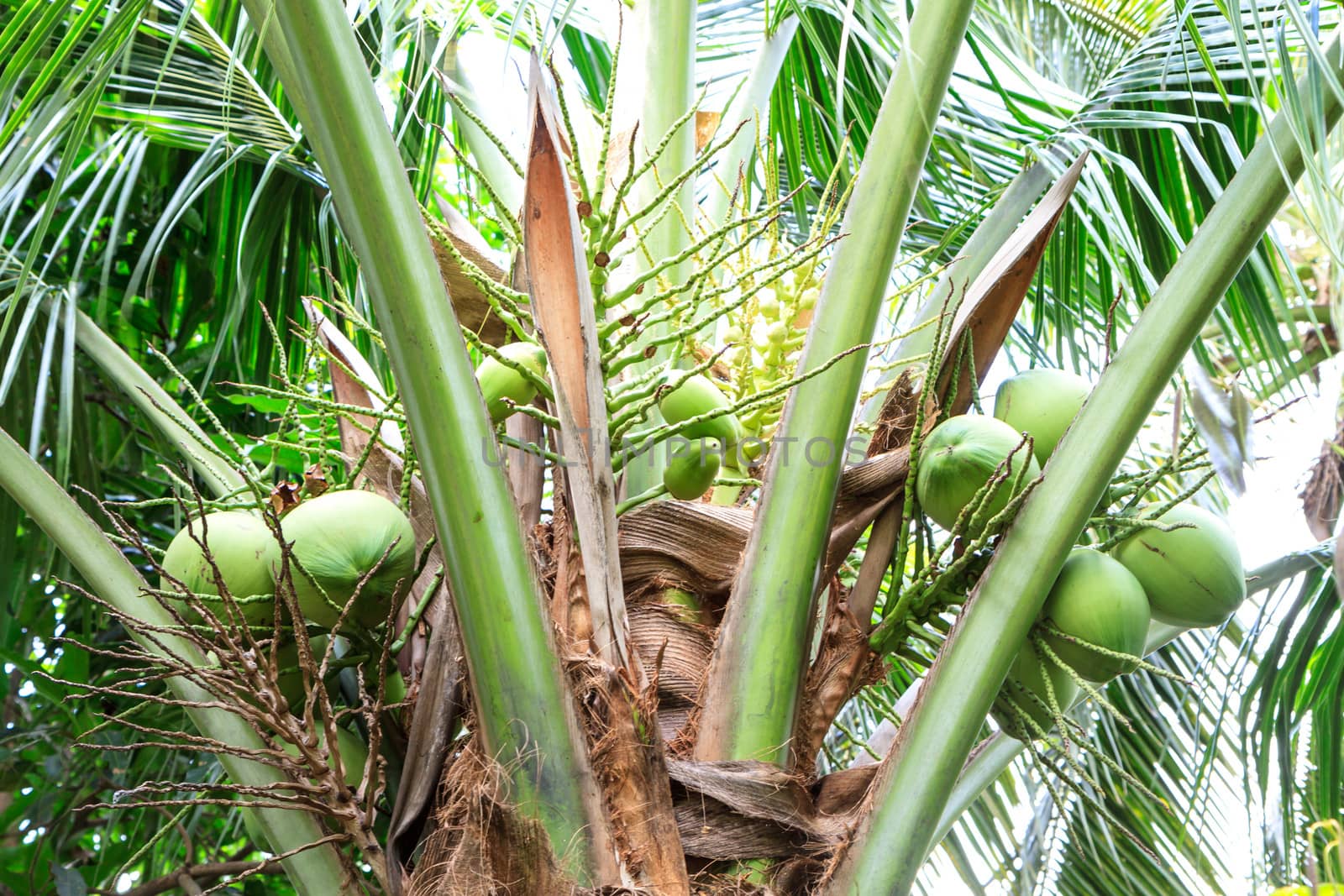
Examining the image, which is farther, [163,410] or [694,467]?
[163,410]

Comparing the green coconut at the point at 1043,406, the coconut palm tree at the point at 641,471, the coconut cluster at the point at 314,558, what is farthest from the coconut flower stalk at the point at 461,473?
the green coconut at the point at 1043,406

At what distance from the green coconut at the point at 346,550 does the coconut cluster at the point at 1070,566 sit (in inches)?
26.3

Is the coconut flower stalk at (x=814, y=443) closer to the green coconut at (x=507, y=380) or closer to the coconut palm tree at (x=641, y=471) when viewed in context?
the coconut palm tree at (x=641, y=471)

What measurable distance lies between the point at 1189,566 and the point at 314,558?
1.07 metres

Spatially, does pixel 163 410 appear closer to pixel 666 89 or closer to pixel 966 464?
pixel 666 89

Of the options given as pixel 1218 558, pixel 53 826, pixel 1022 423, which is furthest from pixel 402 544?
pixel 53 826

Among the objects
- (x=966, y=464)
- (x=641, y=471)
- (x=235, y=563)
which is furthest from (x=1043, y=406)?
(x=235, y=563)

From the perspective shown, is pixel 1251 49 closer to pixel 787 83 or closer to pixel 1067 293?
pixel 1067 293

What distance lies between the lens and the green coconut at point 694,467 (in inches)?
59.2

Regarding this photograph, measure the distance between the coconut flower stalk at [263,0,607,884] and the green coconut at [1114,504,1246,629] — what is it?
2.46 feet

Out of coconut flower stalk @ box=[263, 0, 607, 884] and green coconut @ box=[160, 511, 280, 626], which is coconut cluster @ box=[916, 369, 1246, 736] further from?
green coconut @ box=[160, 511, 280, 626]

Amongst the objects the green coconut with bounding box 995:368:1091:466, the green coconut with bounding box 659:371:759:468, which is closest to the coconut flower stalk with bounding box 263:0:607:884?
the green coconut with bounding box 659:371:759:468

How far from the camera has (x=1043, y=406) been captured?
1.58 m

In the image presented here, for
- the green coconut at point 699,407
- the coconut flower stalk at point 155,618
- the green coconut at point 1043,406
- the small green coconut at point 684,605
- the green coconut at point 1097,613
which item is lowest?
the coconut flower stalk at point 155,618
